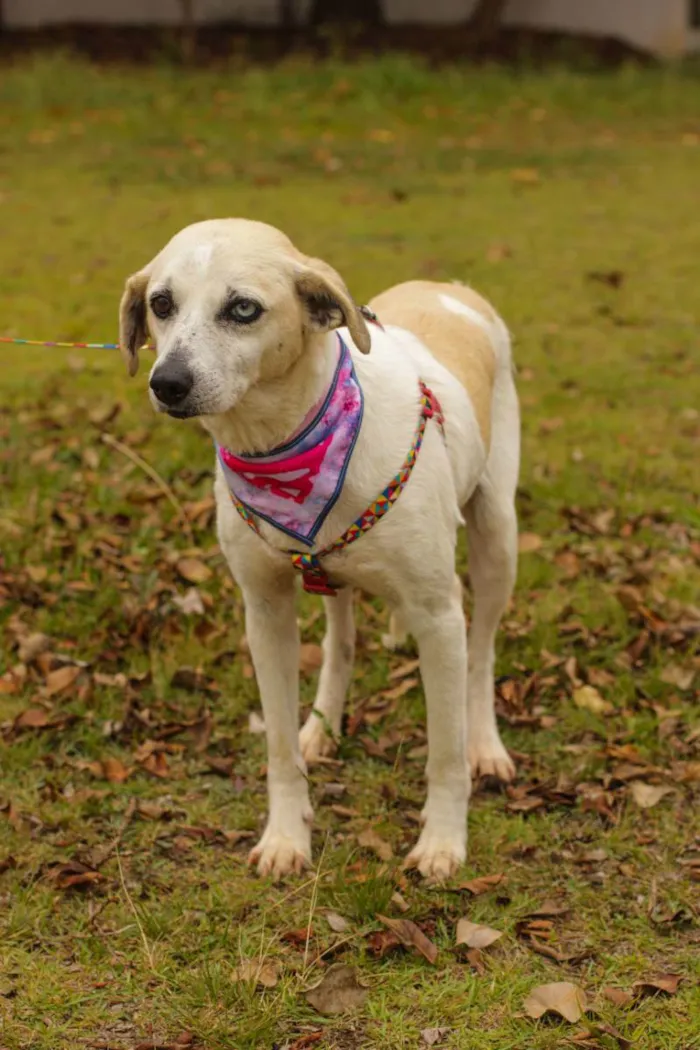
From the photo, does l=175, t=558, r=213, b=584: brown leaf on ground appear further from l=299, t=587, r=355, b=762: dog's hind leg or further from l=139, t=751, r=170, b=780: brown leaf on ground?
l=139, t=751, r=170, b=780: brown leaf on ground

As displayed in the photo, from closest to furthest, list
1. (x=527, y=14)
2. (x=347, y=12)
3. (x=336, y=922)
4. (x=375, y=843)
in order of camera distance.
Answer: (x=336, y=922) → (x=375, y=843) → (x=347, y=12) → (x=527, y=14)

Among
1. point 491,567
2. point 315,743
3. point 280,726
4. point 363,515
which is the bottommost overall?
point 315,743

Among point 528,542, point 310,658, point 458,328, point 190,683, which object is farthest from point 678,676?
point 190,683

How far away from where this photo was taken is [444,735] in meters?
3.93

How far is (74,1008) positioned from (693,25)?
24.2 m

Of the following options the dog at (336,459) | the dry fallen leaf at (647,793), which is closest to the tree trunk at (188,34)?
the dog at (336,459)

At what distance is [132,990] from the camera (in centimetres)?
346

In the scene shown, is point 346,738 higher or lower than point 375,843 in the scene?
lower

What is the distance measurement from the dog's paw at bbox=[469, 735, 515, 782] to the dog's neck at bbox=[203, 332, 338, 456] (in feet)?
5.14

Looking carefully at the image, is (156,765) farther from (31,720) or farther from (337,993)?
(337,993)

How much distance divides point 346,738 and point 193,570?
1285 millimetres

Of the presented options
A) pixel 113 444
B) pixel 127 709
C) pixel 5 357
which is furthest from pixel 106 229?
pixel 127 709

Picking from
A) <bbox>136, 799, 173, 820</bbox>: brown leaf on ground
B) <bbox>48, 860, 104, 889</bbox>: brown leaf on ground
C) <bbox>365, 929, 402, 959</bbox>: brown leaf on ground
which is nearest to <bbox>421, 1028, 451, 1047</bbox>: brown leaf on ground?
<bbox>365, 929, 402, 959</bbox>: brown leaf on ground

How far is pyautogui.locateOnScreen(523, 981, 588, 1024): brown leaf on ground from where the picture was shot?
131 inches
